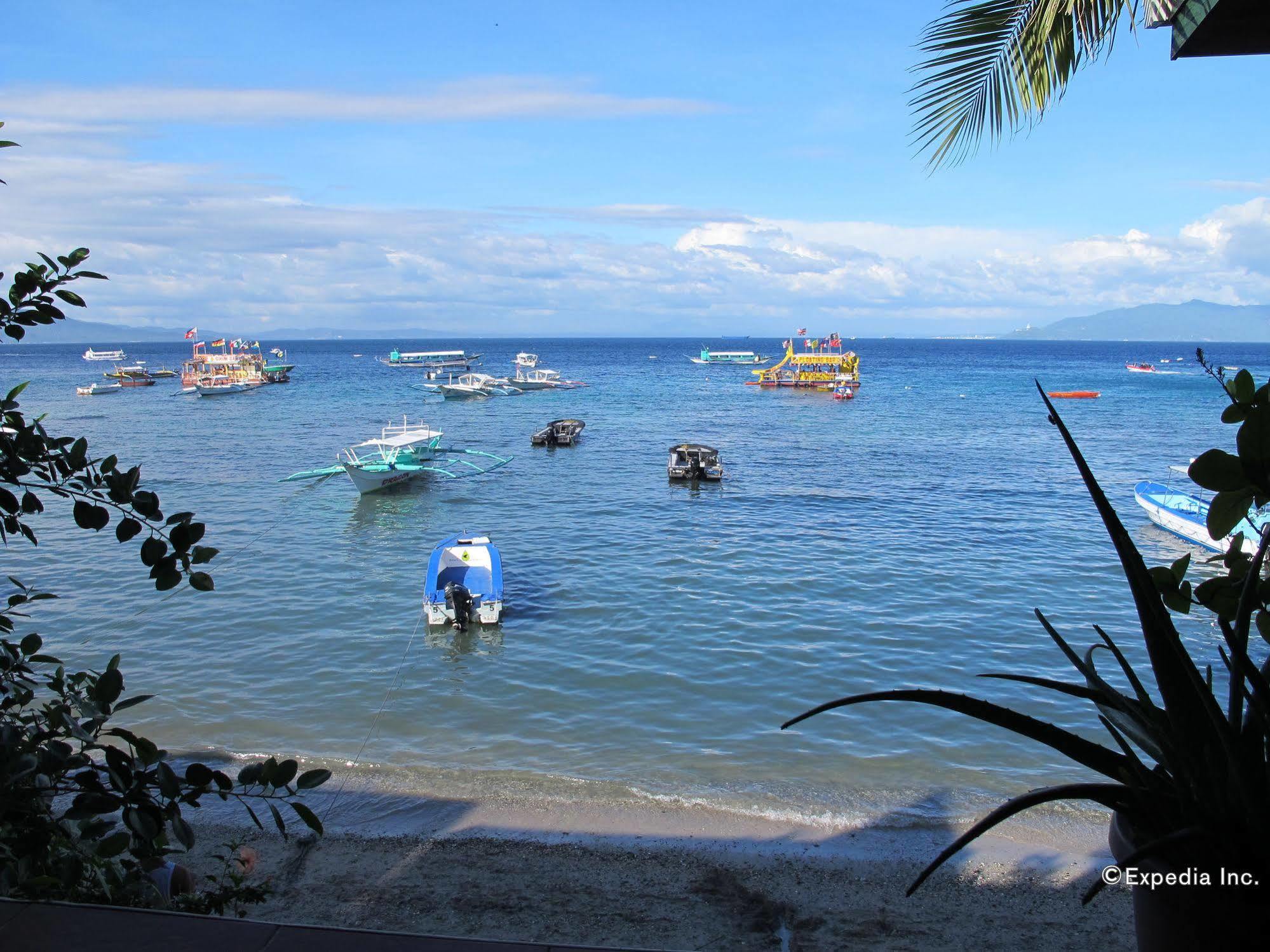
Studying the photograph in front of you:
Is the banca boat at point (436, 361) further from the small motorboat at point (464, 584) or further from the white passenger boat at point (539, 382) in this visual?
the small motorboat at point (464, 584)

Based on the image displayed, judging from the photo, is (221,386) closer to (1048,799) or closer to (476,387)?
(476,387)

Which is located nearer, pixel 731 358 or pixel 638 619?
pixel 638 619

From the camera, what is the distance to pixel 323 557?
22.7 metres

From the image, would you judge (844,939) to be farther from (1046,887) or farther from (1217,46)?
(1217,46)

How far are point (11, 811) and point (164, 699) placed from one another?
12.9 metres

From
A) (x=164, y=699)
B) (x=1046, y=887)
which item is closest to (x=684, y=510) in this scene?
(x=164, y=699)

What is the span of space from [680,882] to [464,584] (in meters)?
10.1

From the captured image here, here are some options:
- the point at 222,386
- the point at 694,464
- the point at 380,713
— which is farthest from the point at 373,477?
the point at 222,386

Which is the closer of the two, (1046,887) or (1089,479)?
(1089,479)

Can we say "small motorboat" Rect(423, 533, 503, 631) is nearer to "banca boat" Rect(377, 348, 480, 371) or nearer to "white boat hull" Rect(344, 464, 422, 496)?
"white boat hull" Rect(344, 464, 422, 496)

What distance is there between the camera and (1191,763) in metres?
2.13

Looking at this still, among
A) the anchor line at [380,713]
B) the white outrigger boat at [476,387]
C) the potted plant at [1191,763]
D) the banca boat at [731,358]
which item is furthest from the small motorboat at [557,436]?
the banca boat at [731,358]

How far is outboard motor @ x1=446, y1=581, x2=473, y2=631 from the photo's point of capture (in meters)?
16.9

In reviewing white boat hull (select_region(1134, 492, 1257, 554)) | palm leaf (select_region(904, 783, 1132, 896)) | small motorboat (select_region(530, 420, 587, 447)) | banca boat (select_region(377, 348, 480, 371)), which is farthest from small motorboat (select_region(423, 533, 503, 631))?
banca boat (select_region(377, 348, 480, 371))
